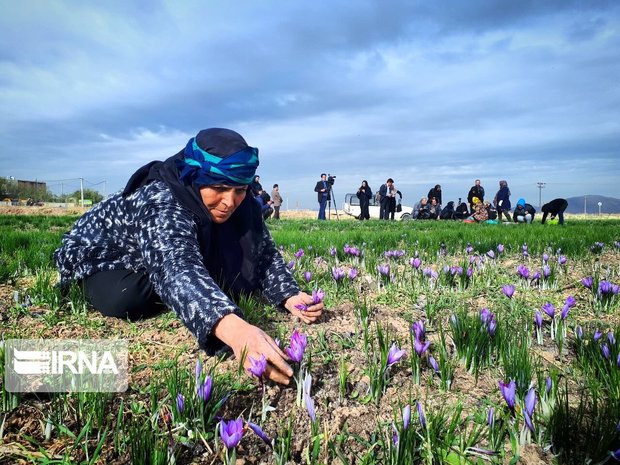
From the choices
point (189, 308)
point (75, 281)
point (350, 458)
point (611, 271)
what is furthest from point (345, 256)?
point (350, 458)

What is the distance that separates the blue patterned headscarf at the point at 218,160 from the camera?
2.33m

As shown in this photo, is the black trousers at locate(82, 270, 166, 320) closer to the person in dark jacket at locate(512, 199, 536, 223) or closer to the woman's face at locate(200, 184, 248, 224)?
the woman's face at locate(200, 184, 248, 224)

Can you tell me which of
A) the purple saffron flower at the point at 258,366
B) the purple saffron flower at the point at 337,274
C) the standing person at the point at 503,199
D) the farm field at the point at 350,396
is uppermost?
the standing person at the point at 503,199

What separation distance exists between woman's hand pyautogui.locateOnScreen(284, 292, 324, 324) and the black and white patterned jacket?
70 millimetres

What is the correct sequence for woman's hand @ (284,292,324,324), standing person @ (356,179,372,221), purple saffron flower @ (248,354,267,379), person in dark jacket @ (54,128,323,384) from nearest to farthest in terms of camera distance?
purple saffron flower @ (248,354,267,379) < person in dark jacket @ (54,128,323,384) < woman's hand @ (284,292,324,324) < standing person @ (356,179,372,221)

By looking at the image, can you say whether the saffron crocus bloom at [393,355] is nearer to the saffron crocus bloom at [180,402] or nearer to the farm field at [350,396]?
the farm field at [350,396]

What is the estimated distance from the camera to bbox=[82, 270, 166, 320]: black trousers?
267 cm

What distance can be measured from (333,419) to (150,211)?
Result: 4.83 feet

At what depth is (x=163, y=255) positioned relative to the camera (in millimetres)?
2125

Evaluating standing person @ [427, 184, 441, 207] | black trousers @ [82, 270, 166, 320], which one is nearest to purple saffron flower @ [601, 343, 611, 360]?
black trousers @ [82, 270, 166, 320]

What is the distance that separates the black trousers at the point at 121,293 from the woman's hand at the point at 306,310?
36.5 inches

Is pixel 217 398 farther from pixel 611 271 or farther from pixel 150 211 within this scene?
pixel 611 271

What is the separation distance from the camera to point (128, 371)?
1981mm

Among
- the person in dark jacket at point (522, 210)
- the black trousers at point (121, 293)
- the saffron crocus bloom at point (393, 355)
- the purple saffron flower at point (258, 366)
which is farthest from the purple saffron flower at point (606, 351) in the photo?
the person in dark jacket at point (522, 210)
